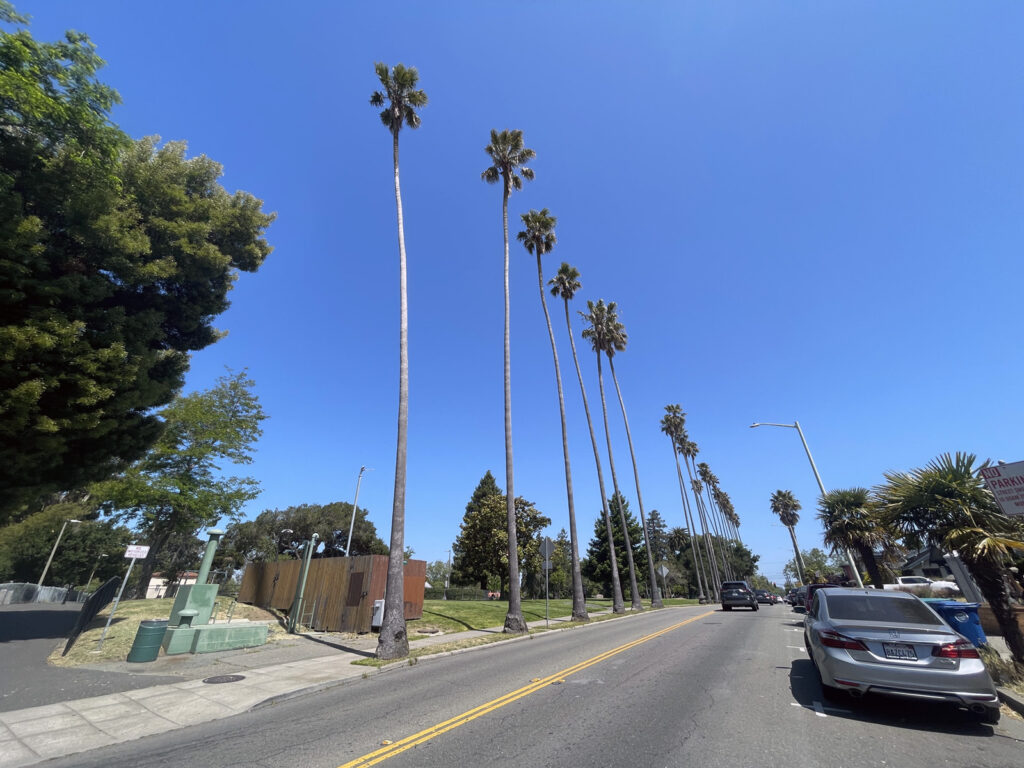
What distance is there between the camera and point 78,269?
11.1m

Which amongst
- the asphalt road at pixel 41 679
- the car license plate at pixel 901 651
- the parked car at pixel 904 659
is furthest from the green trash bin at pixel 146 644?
the car license plate at pixel 901 651

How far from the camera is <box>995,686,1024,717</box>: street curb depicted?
6.25 metres

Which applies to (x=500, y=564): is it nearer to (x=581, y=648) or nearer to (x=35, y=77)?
(x=581, y=648)

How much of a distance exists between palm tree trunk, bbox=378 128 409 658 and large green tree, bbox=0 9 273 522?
591 cm

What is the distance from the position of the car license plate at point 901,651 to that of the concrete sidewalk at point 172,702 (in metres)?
9.54

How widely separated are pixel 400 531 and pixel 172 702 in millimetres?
6505

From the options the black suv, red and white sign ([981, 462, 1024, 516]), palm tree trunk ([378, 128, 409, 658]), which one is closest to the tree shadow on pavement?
palm tree trunk ([378, 128, 409, 658])

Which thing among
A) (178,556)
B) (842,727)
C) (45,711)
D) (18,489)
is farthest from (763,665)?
(178,556)

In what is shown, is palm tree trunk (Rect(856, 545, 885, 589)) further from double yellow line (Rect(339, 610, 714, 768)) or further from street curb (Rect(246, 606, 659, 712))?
double yellow line (Rect(339, 610, 714, 768))

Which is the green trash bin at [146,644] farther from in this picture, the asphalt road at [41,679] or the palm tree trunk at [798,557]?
the palm tree trunk at [798,557]

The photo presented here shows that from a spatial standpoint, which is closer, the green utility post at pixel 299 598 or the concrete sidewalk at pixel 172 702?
the concrete sidewalk at pixel 172 702

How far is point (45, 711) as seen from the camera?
686 cm

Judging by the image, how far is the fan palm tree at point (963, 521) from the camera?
855 cm

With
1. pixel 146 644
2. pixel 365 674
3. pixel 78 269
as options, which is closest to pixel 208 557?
pixel 146 644
